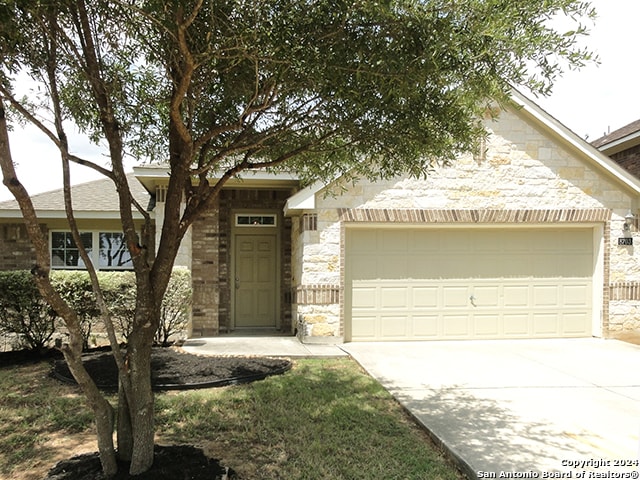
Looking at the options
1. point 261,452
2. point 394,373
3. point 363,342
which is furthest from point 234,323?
point 261,452

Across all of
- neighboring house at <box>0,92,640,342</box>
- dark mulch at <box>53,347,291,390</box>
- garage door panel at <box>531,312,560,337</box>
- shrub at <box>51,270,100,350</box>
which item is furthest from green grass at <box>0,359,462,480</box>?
garage door panel at <box>531,312,560,337</box>

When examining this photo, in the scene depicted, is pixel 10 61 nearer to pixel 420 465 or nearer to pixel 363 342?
pixel 420 465

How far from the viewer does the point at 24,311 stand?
7.91 m

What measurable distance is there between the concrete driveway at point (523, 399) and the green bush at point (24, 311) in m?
5.24

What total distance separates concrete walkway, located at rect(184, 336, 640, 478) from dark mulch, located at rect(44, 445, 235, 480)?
2.06 m

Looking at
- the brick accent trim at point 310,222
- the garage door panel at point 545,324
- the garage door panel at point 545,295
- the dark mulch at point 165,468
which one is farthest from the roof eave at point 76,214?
the garage door panel at point 545,324

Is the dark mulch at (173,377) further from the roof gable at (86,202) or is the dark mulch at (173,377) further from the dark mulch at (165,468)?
the roof gable at (86,202)

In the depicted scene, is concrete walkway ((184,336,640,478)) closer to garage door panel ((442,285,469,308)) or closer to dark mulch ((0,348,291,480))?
garage door panel ((442,285,469,308))

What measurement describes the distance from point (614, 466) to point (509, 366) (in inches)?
144

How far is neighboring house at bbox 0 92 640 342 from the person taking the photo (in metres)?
9.24

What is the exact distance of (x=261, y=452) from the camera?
169 inches

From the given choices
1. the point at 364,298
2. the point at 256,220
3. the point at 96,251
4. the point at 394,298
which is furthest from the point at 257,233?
the point at 96,251

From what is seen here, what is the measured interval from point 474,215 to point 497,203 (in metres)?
0.54

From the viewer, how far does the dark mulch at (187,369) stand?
20.5 ft
